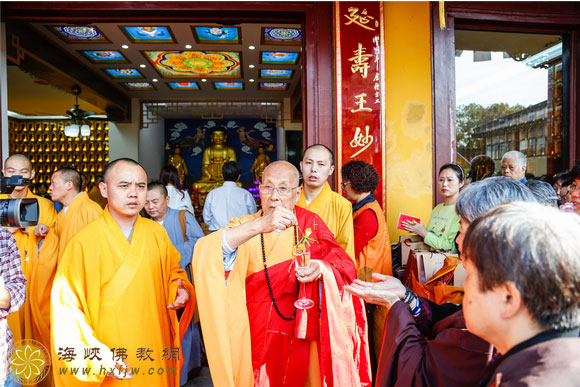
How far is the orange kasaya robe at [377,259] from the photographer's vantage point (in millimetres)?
3193

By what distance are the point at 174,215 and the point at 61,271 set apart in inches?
65.4

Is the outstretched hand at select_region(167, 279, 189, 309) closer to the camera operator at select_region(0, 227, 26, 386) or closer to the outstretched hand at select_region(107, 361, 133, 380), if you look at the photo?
the outstretched hand at select_region(107, 361, 133, 380)

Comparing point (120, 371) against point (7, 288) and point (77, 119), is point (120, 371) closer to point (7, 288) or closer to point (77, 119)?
point (7, 288)

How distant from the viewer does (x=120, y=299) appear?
204 centimetres

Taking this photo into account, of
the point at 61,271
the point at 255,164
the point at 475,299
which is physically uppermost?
the point at 255,164

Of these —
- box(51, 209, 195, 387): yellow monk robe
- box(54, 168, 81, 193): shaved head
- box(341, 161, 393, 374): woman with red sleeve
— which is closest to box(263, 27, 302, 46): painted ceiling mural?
box(341, 161, 393, 374): woman with red sleeve

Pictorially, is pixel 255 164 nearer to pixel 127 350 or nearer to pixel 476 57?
pixel 476 57

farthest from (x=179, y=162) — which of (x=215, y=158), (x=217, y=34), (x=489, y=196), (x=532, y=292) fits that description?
(x=532, y=292)

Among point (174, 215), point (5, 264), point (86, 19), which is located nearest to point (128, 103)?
point (86, 19)

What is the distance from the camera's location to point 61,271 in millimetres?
1979

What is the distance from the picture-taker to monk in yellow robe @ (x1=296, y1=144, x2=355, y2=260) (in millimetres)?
2918

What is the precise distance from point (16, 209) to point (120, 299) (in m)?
0.65

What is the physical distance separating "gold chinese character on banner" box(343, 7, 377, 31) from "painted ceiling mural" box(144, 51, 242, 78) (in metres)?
3.84

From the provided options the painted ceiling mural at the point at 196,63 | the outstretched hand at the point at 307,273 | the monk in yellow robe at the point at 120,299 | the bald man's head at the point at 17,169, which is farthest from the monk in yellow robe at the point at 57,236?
the painted ceiling mural at the point at 196,63
